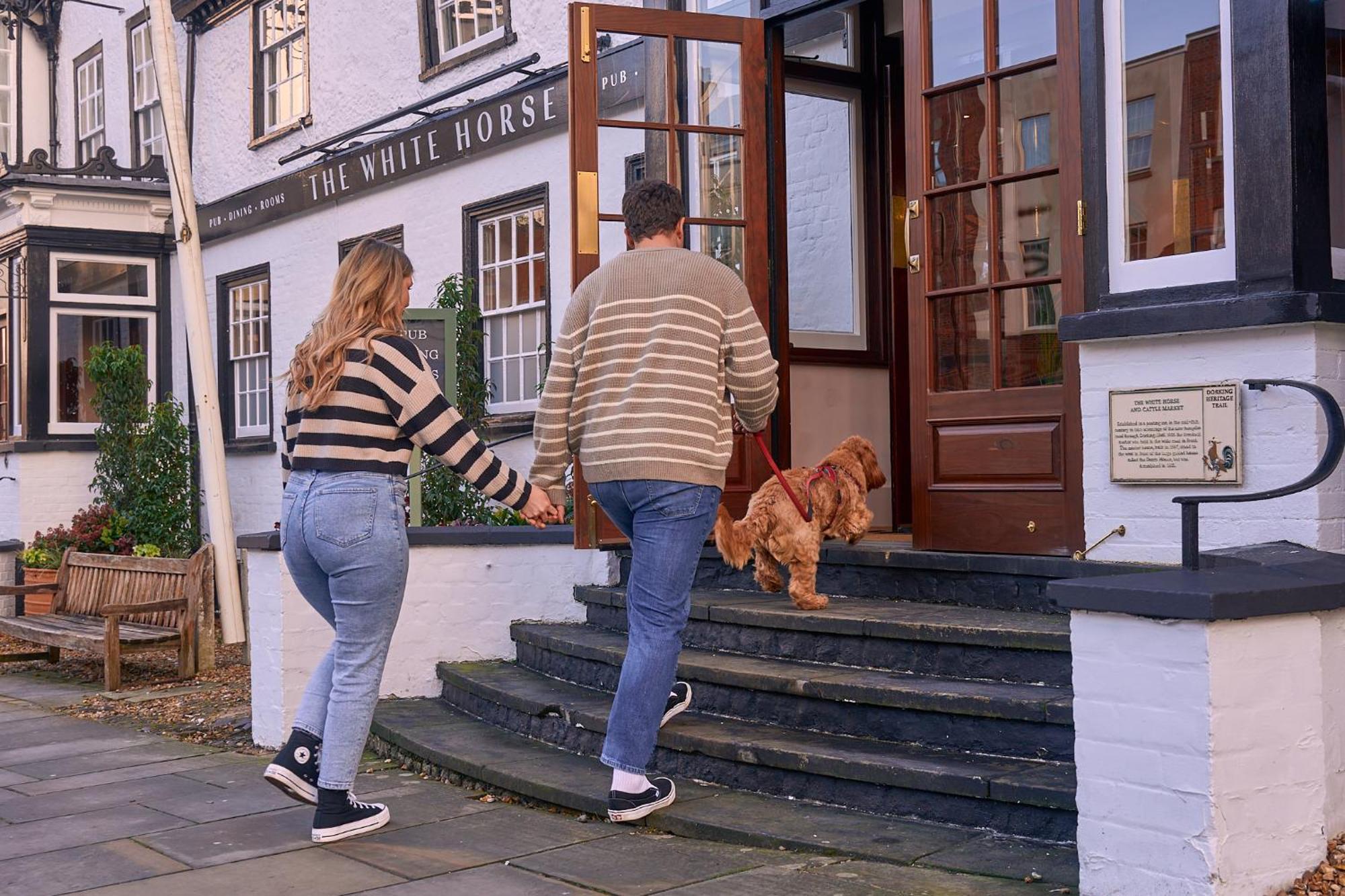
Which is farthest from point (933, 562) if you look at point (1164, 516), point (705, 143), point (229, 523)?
point (229, 523)

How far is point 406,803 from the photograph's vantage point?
17.1ft

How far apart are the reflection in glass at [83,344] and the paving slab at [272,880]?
40.0ft

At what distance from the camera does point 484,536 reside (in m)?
7.17

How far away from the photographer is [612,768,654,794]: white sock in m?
4.54

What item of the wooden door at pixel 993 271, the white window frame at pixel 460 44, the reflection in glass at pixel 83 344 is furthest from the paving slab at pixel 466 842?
the reflection in glass at pixel 83 344

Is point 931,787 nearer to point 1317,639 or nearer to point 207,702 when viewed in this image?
point 1317,639

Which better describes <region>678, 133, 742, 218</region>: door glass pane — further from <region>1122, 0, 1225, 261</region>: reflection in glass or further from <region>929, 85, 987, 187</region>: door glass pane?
<region>1122, 0, 1225, 261</region>: reflection in glass

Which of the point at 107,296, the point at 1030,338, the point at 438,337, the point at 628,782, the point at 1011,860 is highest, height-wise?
the point at 107,296

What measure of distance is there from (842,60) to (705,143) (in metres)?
1.40

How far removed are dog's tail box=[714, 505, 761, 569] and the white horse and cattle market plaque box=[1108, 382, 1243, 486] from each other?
1446 mm

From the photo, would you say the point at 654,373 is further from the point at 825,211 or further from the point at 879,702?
the point at 825,211

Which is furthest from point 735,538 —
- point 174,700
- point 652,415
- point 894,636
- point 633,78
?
point 174,700

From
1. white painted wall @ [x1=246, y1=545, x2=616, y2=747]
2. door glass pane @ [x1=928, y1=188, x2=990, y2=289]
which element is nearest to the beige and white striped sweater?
door glass pane @ [x1=928, y1=188, x2=990, y2=289]

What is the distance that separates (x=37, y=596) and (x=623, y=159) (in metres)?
9.06
